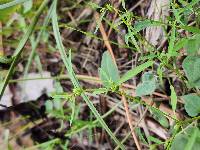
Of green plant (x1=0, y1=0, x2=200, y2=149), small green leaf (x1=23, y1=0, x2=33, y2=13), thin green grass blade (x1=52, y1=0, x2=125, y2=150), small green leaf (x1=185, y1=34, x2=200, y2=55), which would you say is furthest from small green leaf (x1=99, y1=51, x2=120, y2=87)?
small green leaf (x1=23, y1=0, x2=33, y2=13)

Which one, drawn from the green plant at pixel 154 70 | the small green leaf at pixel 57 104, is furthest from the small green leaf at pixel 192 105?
the small green leaf at pixel 57 104

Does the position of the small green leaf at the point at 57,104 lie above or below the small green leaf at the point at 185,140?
above

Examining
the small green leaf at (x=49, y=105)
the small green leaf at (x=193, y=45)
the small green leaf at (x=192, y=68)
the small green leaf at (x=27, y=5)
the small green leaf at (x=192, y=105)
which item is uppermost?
the small green leaf at (x=27, y=5)

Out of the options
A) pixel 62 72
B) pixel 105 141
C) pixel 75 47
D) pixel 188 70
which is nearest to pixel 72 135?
pixel 105 141

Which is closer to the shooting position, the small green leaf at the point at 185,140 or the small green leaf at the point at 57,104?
the small green leaf at the point at 185,140

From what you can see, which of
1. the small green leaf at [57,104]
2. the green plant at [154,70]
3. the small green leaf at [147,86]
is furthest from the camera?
the small green leaf at [57,104]

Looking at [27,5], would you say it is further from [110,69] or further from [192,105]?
[192,105]

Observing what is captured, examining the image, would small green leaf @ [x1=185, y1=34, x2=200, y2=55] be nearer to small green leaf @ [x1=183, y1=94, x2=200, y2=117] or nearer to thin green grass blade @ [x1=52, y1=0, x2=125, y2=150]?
small green leaf @ [x1=183, y1=94, x2=200, y2=117]

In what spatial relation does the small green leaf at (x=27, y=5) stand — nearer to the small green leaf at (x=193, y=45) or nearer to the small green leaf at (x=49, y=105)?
the small green leaf at (x=49, y=105)
